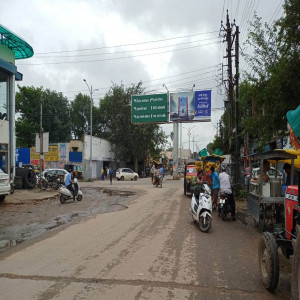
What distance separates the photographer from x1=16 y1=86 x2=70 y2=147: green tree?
53.5m

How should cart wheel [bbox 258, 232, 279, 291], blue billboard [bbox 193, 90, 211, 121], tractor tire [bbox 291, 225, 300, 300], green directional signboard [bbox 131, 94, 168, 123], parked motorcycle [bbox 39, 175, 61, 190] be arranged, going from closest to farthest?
tractor tire [bbox 291, 225, 300, 300] < cart wheel [bbox 258, 232, 279, 291] < parked motorcycle [bbox 39, 175, 61, 190] < blue billboard [bbox 193, 90, 211, 121] < green directional signboard [bbox 131, 94, 168, 123]

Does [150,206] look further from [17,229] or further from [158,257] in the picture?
[158,257]

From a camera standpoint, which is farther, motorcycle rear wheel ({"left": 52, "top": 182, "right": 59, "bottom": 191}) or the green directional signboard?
the green directional signboard

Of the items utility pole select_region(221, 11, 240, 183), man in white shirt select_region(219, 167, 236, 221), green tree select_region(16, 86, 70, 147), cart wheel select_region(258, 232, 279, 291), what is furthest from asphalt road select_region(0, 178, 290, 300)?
green tree select_region(16, 86, 70, 147)

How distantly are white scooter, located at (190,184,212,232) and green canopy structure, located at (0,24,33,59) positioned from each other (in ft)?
56.1

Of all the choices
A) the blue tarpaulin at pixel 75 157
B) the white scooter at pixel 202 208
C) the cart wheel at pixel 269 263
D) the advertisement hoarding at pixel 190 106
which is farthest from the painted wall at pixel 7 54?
the blue tarpaulin at pixel 75 157

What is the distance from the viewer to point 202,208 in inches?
388

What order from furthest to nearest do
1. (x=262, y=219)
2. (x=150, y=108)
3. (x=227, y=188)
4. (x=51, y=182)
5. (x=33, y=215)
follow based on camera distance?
(x=150, y=108)
(x=51, y=182)
(x=33, y=215)
(x=227, y=188)
(x=262, y=219)

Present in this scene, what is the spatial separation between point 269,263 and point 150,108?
3327 cm

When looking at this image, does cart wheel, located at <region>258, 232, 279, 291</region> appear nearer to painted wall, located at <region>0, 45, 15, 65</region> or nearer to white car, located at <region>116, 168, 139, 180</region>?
painted wall, located at <region>0, 45, 15, 65</region>

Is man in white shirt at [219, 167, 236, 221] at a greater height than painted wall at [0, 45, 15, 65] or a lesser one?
lesser

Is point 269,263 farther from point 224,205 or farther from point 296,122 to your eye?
point 224,205

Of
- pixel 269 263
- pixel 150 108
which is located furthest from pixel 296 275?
pixel 150 108

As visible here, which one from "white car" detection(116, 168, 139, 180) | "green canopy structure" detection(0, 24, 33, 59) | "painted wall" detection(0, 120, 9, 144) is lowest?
"white car" detection(116, 168, 139, 180)
